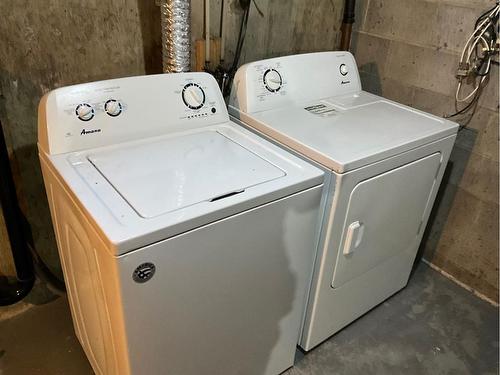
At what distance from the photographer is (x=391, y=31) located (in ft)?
7.08

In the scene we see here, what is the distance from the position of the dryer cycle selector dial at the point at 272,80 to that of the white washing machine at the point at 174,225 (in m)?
0.23

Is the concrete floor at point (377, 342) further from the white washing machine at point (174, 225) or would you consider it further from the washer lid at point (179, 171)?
the washer lid at point (179, 171)

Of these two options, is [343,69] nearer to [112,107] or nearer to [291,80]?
[291,80]

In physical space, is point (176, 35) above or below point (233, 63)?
above

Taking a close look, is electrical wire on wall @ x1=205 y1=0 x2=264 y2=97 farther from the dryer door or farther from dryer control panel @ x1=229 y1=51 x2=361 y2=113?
the dryer door

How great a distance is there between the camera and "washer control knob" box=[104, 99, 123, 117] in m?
1.35

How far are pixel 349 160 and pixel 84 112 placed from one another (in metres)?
0.84

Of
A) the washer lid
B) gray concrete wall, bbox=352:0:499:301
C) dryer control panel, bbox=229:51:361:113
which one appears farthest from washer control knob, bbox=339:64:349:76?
the washer lid

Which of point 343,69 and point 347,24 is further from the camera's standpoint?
point 347,24

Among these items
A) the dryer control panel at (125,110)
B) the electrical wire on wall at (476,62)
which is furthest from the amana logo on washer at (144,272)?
the electrical wire on wall at (476,62)

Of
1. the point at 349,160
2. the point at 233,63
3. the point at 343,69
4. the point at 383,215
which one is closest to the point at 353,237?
the point at 383,215

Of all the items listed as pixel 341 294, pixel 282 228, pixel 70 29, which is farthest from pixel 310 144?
pixel 70 29

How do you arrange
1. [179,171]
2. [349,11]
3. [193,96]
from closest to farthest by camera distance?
1. [179,171]
2. [193,96]
3. [349,11]

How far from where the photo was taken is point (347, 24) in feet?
7.39
